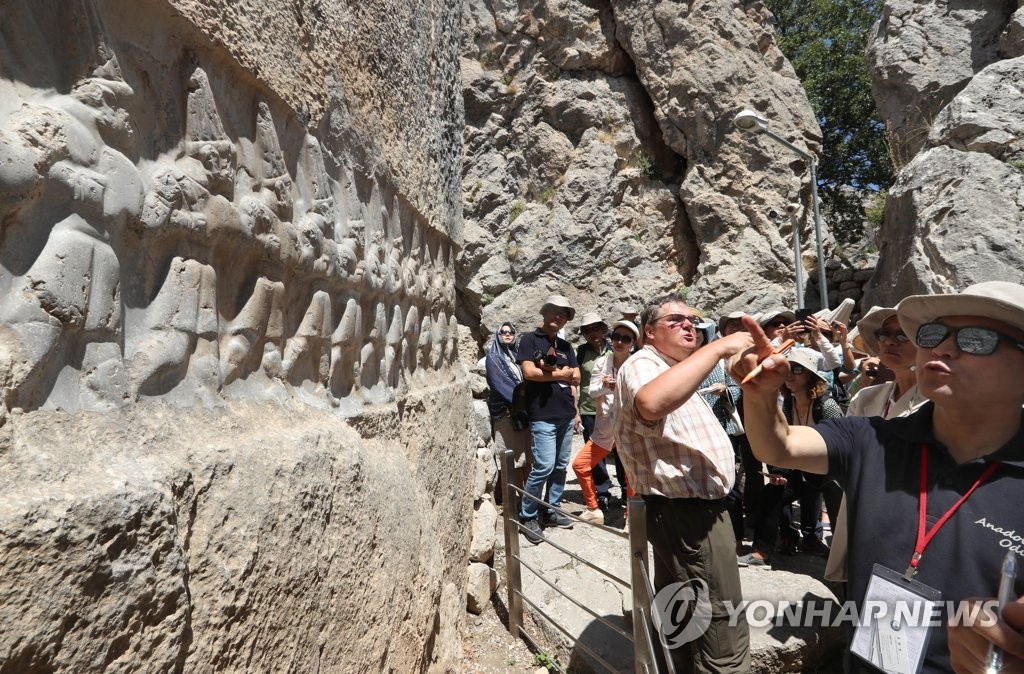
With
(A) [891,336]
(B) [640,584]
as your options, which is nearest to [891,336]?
(A) [891,336]

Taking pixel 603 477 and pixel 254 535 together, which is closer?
pixel 254 535

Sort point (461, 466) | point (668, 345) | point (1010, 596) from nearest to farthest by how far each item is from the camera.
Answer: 1. point (1010, 596)
2. point (668, 345)
3. point (461, 466)

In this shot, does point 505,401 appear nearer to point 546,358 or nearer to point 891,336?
point 546,358

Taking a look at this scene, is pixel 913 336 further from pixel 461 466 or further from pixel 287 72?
pixel 461 466

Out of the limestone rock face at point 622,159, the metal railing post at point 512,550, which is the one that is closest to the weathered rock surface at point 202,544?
the metal railing post at point 512,550

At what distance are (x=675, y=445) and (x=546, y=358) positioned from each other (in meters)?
1.85

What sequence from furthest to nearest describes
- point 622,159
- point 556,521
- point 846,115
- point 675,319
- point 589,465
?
point 846,115, point 622,159, point 589,465, point 556,521, point 675,319

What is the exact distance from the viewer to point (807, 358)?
3266 millimetres

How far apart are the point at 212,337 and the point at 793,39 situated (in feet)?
61.5

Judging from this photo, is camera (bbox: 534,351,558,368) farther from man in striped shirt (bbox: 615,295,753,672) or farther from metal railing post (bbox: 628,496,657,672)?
metal railing post (bbox: 628,496,657,672)

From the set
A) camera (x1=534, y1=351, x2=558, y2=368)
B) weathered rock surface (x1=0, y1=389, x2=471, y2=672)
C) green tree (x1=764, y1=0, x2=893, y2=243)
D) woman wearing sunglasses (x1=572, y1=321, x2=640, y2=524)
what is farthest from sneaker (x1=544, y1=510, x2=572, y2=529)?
green tree (x1=764, y1=0, x2=893, y2=243)

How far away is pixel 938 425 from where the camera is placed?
142 centimetres

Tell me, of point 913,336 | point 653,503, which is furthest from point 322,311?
point 913,336

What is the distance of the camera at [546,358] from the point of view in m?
3.94
